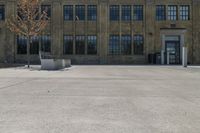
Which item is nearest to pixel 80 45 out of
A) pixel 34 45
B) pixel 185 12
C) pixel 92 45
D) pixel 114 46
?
pixel 92 45

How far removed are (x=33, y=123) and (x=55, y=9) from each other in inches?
1649

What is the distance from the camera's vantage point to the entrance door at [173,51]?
48.1 metres

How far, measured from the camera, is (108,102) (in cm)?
1098

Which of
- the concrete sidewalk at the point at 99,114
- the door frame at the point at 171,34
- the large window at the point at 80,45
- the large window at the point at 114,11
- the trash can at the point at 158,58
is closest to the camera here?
the concrete sidewalk at the point at 99,114

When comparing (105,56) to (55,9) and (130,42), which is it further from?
(55,9)

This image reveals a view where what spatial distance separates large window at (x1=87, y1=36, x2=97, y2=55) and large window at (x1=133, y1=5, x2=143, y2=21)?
598 cm

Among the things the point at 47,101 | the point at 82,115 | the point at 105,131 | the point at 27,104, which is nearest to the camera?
the point at 105,131

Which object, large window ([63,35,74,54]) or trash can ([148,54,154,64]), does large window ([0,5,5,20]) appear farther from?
trash can ([148,54,154,64])

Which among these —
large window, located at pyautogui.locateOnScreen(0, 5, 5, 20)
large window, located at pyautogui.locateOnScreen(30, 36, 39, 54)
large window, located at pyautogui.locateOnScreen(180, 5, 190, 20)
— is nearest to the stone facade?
large window, located at pyautogui.locateOnScreen(180, 5, 190, 20)

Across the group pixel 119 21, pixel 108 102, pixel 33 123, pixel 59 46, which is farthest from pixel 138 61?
pixel 33 123

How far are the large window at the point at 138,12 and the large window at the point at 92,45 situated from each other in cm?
598

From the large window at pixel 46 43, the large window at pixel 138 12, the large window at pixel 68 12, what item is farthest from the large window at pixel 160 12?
the large window at pixel 46 43

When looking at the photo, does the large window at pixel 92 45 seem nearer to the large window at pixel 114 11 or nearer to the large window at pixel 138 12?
the large window at pixel 114 11

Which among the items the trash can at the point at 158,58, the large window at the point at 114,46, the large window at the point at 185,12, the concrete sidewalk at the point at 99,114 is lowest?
the concrete sidewalk at the point at 99,114
